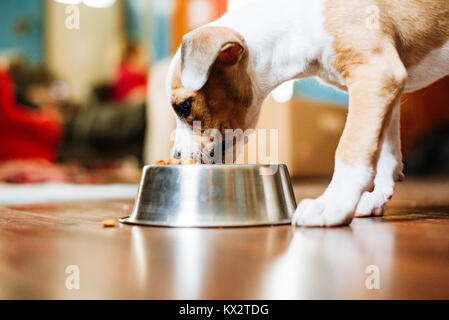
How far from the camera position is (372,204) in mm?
1487

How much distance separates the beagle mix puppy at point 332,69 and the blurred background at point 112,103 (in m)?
2.40

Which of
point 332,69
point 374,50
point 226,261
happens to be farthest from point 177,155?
point 226,261

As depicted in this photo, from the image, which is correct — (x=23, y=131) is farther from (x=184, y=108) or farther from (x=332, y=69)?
(x=332, y=69)

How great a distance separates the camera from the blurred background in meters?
4.51

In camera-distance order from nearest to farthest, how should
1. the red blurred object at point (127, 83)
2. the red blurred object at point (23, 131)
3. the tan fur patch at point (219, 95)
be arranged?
1. the tan fur patch at point (219, 95)
2. the red blurred object at point (23, 131)
3. the red blurred object at point (127, 83)

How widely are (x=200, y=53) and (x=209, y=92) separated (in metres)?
0.16

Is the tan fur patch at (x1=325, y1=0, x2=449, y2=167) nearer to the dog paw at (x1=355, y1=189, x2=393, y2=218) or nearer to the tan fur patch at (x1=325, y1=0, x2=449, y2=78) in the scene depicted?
the tan fur patch at (x1=325, y1=0, x2=449, y2=78)

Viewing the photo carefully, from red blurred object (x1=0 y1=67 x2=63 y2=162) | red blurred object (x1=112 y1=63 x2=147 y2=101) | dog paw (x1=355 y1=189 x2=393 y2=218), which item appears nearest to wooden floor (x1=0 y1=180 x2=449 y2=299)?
dog paw (x1=355 y1=189 x2=393 y2=218)

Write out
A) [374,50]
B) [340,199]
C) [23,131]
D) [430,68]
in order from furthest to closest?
[23,131] < [430,68] < [374,50] < [340,199]

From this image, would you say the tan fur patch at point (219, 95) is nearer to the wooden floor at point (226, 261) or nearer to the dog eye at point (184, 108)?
the dog eye at point (184, 108)

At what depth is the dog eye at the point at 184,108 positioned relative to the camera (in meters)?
1.46

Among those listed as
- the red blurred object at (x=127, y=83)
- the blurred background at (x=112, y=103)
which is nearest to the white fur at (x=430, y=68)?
the blurred background at (x=112, y=103)

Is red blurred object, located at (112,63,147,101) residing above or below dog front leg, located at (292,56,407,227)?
above
